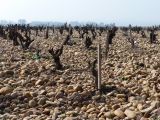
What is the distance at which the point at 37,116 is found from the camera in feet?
29.3

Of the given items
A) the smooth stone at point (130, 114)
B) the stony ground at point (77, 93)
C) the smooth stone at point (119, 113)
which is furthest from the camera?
the stony ground at point (77, 93)

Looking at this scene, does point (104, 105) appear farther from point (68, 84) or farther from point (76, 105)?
point (68, 84)

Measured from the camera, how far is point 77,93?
34.9 feet

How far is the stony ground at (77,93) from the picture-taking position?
889 centimetres

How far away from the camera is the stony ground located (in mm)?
8891

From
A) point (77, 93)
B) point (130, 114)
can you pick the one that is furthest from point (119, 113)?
point (77, 93)

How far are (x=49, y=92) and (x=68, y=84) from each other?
1.24 metres

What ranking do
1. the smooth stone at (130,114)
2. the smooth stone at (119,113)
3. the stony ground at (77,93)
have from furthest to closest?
the stony ground at (77,93)
the smooth stone at (119,113)
the smooth stone at (130,114)

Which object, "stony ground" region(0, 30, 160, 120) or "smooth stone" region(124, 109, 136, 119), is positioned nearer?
"smooth stone" region(124, 109, 136, 119)

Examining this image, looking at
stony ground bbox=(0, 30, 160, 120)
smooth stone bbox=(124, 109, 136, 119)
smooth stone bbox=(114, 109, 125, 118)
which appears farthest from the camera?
stony ground bbox=(0, 30, 160, 120)

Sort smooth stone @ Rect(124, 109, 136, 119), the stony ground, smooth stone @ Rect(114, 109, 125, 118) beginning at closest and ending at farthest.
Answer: smooth stone @ Rect(124, 109, 136, 119)
smooth stone @ Rect(114, 109, 125, 118)
the stony ground

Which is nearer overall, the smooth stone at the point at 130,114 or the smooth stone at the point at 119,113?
the smooth stone at the point at 130,114

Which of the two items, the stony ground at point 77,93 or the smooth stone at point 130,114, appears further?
the stony ground at point 77,93

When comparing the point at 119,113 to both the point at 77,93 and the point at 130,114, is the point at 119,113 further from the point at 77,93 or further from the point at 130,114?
the point at 77,93
